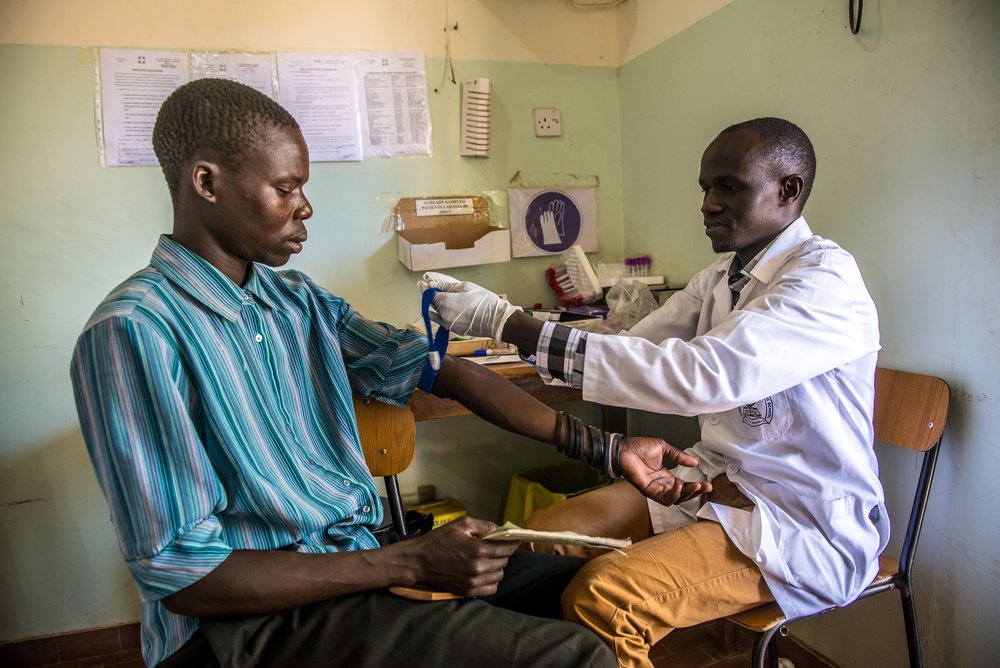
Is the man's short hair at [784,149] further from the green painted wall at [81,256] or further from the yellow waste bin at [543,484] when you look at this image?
the yellow waste bin at [543,484]

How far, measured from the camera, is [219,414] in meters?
0.88

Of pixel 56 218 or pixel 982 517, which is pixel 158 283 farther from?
pixel 982 517

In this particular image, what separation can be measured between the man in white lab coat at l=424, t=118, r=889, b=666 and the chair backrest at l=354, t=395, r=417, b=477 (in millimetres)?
285

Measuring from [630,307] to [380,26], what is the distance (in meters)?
1.27

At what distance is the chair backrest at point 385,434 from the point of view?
135 cm

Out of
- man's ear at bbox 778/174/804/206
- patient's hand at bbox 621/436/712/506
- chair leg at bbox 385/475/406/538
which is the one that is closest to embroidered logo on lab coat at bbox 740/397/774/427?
patient's hand at bbox 621/436/712/506

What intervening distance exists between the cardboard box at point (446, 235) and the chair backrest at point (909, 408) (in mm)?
1284

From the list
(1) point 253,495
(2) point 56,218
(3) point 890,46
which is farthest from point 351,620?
(2) point 56,218

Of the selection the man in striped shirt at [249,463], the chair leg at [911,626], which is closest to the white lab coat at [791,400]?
the chair leg at [911,626]

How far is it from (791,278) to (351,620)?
907mm

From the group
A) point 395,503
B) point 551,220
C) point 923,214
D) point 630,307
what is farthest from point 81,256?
point 923,214

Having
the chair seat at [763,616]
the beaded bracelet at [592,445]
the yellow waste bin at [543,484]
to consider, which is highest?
the beaded bracelet at [592,445]

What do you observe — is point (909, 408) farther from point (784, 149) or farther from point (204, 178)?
point (204, 178)

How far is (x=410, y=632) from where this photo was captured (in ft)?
2.81
